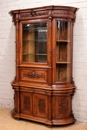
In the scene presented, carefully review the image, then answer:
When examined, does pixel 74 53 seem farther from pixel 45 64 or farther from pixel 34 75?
pixel 34 75

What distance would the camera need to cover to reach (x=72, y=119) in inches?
142

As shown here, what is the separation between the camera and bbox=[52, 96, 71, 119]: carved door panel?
3.48 metres

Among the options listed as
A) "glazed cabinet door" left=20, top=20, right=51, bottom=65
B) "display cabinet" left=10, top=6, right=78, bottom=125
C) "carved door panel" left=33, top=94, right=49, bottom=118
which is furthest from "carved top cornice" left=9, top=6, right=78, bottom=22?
"carved door panel" left=33, top=94, right=49, bottom=118

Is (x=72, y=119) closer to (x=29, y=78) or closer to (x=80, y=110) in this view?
(x=80, y=110)

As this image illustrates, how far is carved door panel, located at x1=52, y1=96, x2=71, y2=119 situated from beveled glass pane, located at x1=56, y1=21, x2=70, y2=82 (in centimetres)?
34

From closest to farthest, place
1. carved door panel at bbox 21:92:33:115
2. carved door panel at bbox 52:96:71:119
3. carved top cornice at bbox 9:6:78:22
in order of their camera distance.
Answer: carved top cornice at bbox 9:6:78:22 < carved door panel at bbox 52:96:71:119 < carved door panel at bbox 21:92:33:115

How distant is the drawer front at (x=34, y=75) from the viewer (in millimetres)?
3537

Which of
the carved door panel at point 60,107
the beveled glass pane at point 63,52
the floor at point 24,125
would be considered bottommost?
the floor at point 24,125

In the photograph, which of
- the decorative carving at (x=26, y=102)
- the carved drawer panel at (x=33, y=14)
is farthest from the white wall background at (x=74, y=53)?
the decorative carving at (x=26, y=102)

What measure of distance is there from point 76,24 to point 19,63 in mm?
1300

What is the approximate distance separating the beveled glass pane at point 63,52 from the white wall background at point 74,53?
18cm

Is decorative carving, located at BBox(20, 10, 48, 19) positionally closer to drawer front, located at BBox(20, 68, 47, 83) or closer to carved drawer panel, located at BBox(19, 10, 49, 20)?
→ carved drawer panel, located at BBox(19, 10, 49, 20)

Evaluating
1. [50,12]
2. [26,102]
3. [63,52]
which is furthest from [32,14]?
[26,102]

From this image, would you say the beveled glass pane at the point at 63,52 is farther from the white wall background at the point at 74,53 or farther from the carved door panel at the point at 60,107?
the carved door panel at the point at 60,107
